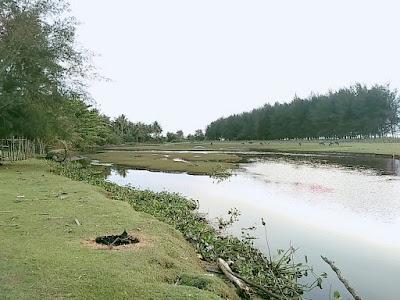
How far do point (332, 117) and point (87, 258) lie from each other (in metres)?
110

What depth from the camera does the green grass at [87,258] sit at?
7.16 m

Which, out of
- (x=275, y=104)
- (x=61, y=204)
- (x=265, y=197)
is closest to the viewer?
(x=61, y=204)

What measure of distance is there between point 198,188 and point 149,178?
692cm

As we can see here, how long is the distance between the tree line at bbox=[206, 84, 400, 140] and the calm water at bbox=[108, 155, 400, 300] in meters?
75.1

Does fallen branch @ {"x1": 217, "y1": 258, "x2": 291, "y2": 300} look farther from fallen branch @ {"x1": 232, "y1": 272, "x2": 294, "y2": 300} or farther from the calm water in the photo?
the calm water

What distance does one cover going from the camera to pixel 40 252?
9.04m

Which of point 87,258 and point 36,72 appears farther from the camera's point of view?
point 36,72

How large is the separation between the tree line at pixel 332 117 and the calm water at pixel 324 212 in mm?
75075

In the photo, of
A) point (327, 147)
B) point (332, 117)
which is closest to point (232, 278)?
point (327, 147)

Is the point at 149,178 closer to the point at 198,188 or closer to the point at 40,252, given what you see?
the point at 198,188

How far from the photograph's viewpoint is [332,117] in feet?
369

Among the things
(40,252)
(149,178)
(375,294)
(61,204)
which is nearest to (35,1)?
(149,178)

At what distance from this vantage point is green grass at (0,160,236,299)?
7156mm

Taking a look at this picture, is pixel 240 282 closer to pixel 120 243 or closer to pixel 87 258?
pixel 120 243
